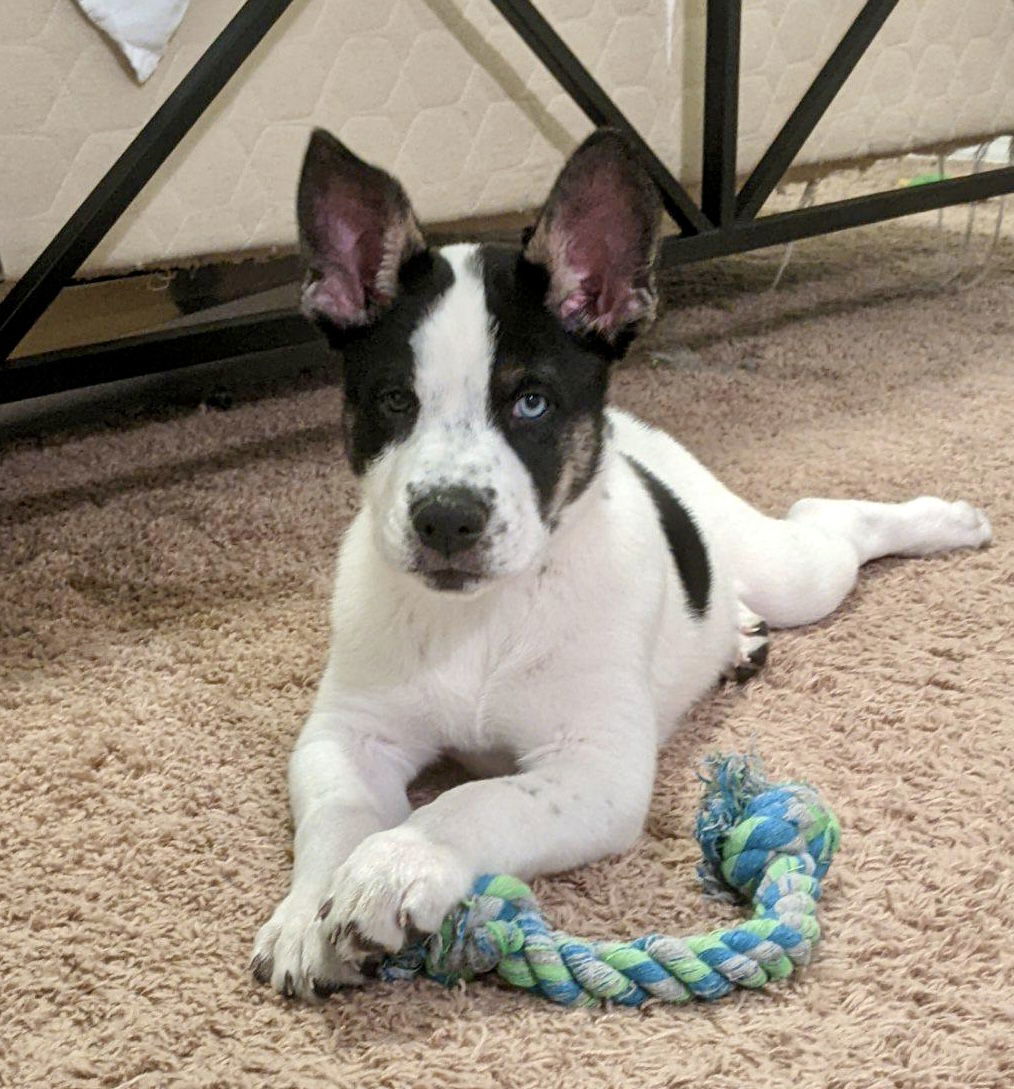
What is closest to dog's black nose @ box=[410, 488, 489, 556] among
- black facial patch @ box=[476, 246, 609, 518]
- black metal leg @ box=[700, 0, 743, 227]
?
black facial patch @ box=[476, 246, 609, 518]

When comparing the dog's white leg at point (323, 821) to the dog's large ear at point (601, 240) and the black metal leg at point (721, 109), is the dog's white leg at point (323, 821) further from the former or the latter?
the black metal leg at point (721, 109)

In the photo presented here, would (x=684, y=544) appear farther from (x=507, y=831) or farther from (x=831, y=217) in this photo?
(x=831, y=217)

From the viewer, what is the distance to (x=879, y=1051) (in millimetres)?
1392

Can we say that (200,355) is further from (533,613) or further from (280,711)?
(533,613)

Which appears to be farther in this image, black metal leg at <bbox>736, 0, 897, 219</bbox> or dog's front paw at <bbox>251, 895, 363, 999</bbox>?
black metal leg at <bbox>736, 0, 897, 219</bbox>

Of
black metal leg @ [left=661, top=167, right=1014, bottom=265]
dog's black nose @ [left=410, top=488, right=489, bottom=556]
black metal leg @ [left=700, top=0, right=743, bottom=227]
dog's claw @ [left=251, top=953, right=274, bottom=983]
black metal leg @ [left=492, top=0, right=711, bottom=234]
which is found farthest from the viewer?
black metal leg @ [left=661, top=167, right=1014, bottom=265]

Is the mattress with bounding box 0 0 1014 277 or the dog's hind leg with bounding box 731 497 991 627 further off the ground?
the mattress with bounding box 0 0 1014 277

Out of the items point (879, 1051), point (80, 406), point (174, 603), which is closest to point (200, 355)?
point (174, 603)

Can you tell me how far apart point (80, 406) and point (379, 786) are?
8.92 ft

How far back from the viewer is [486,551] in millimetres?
1687

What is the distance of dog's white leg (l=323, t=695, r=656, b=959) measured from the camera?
1442 millimetres

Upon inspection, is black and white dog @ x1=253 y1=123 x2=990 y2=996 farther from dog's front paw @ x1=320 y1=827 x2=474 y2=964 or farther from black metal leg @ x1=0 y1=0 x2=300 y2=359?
black metal leg @ x1=0 y1=0 x2=300 y2=359

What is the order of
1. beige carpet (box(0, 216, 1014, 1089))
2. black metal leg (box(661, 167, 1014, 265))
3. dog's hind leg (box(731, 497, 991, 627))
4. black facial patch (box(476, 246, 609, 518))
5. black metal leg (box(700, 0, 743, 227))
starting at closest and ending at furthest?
beige carpet (box(0, 216, 1014, 1089)) → black facial patch (box(476, 246, 609, 518)) → dog's hind leg (box(731, 497, 991, 627)) → black metal leg (box(700, 0, 743, 227)) → black metal leg (box(661, 167, 1014, 265))

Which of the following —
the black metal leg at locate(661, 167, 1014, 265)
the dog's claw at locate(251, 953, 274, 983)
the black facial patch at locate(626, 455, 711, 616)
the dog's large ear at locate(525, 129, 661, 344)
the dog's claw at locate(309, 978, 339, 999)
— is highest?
the dog's large ear at locate(525, 129, 661, 344)
